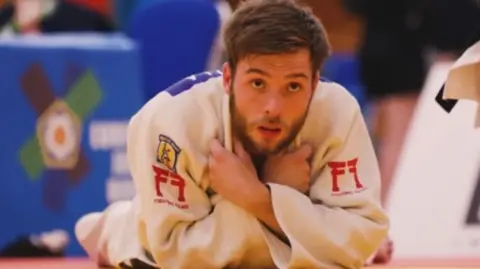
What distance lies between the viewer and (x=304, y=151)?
366 centimetres

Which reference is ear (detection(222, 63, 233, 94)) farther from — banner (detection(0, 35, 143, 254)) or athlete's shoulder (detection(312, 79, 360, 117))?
banner (detection(0, 35, 143, 254))

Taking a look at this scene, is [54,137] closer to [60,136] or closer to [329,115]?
[60,136]

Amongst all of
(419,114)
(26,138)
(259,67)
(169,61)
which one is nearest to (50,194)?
(26,138)

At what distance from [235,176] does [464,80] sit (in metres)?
0.73

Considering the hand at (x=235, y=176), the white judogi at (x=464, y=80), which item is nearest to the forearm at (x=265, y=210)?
the hand at (x=235, y=176)

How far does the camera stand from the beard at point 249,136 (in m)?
3.51

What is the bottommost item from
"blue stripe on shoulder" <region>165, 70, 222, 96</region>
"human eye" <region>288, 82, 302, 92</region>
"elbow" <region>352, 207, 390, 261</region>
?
"elbow" <region>352, 207, 390, 261</region>

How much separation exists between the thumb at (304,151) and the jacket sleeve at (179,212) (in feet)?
0.67

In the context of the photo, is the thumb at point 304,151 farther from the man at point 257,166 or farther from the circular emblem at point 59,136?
the circular emblem at point 59,136

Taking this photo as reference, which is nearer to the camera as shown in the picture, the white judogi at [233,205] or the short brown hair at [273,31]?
the short brown hair at [273,31]

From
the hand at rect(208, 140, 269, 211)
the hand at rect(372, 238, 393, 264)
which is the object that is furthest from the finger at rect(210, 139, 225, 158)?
the hand at rect(372, 238, 393, 264)

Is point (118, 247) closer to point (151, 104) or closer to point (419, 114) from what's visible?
point (151, 104)

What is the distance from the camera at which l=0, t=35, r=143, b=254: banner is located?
5.88 m

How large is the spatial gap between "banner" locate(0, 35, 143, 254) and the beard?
236 centimetres
